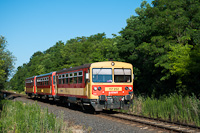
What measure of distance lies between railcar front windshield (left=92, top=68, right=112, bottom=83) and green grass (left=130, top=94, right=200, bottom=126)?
97.0 inches

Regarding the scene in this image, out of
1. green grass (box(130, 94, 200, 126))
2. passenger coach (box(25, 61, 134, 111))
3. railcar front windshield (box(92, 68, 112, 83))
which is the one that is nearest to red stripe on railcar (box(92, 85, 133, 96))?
passenger coach (box(25, 61, 134, 111))

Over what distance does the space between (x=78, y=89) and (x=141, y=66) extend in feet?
31.5

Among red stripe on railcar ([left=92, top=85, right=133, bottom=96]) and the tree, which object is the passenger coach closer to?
red stripe on railcar ([left=92, top=85, right=133, bottom=96])

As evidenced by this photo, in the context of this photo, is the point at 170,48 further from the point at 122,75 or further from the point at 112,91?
the point at 112,91

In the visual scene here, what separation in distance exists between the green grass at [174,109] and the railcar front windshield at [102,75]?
8.09 ft

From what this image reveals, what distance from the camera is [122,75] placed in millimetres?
A: 15430

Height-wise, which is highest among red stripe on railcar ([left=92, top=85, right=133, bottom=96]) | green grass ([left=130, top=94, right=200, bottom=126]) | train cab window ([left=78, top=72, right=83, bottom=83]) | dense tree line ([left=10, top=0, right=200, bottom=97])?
dense tree line ([left=10, top=0, right=200, bottom=97])

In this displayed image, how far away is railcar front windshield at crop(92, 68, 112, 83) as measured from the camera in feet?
48.3

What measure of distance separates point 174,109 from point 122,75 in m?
4.31

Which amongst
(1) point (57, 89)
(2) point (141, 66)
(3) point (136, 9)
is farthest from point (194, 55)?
(3) point (136, 9)

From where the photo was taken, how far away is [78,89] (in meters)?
16.3

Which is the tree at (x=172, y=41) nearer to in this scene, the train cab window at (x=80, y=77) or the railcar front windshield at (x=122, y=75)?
the railcar front windshield at (x=122, y=75)

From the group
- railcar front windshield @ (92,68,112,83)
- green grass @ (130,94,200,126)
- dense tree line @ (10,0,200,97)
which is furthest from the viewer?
dense tree line @ (10,0,200,97)

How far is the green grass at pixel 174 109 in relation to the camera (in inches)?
440
